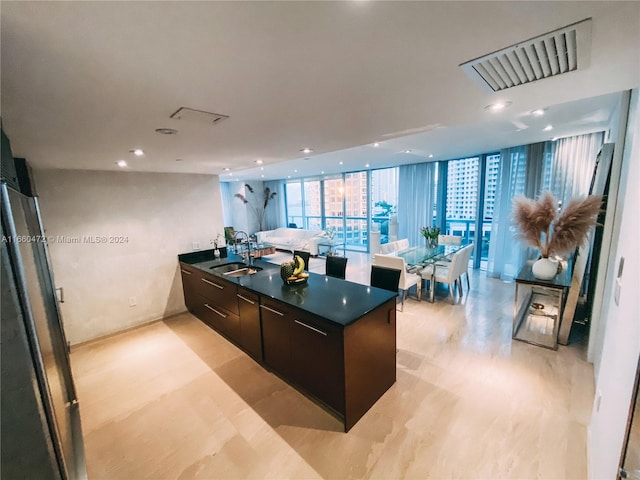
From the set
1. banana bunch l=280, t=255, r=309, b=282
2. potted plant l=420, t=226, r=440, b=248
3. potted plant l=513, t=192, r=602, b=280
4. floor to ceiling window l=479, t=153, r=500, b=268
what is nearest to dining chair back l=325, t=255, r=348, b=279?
banana bunch l=280, t=255, r=309, b=282

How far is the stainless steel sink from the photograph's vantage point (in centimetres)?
339

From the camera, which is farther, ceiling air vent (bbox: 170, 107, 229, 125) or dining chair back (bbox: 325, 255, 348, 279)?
dining chair back (bbox: 325, 255, 348, 279)

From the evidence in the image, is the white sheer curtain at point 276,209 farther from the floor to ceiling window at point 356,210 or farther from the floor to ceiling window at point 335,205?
the floor to ceiling window at point 356,210

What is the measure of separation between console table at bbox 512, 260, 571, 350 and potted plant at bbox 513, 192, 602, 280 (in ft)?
0.42

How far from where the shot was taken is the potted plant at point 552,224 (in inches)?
97.9

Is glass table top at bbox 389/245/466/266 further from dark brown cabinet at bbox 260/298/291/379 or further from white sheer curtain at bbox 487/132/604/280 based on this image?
dark brown cabinet at bbox 260/298/291/379

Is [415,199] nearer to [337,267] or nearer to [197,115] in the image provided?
[337,267]

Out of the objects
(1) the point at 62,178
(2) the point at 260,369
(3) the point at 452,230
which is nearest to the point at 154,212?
(1) the point at 62,178

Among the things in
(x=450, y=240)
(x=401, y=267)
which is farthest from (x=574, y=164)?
(x=401, y=267)

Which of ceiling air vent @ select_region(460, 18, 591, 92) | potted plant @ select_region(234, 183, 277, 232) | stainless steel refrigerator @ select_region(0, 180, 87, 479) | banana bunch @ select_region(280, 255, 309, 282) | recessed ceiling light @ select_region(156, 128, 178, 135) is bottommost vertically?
banana bunch @ select_region(280, 255, 309, 282)

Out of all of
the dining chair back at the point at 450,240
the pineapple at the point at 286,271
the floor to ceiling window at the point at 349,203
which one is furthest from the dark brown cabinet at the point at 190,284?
the floor to ceiling window at the point at 349,203

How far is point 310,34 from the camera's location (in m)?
0.84

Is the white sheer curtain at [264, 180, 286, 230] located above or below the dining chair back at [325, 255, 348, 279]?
above

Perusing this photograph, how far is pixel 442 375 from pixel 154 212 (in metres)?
4.10
